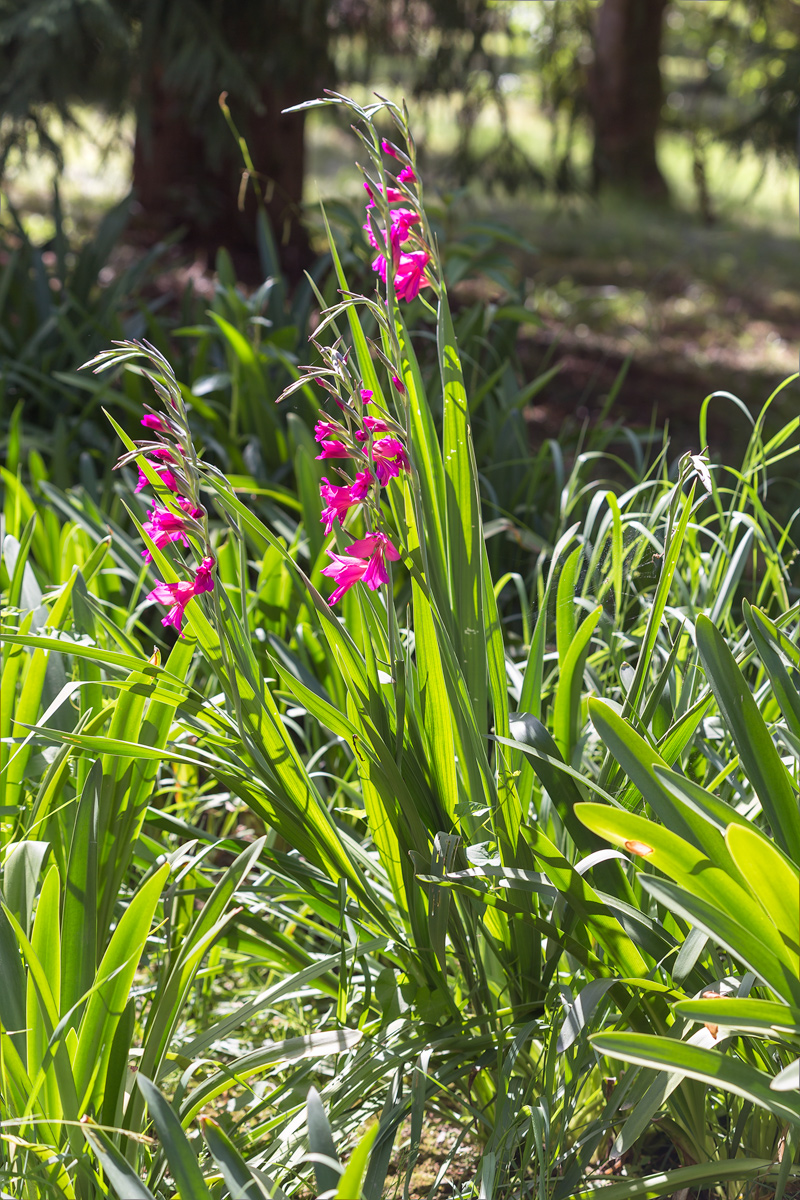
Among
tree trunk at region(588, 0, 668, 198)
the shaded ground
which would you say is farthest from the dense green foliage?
tree trunk at region(588, 0, 668, 198)

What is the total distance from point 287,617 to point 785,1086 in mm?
1335

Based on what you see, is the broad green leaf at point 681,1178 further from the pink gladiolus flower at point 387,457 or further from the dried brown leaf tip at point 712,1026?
the pink gladiolus flower at point 387,457

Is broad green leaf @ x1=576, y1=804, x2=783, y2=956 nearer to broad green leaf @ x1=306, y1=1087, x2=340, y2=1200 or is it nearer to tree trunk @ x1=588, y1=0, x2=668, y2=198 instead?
broad green leaf @ x1=306, y1=1087, x2=340, y2=1200

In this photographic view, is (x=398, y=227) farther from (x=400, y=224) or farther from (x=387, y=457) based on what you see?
(x=387, y=457)

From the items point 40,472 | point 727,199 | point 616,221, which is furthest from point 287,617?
point 727,199

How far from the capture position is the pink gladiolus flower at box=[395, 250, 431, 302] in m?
1.09

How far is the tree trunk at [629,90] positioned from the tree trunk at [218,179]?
541 centimetres

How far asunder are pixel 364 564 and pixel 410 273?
1.12 ft

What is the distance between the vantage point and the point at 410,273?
1093 millimetres

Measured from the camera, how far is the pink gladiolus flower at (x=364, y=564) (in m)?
0.98

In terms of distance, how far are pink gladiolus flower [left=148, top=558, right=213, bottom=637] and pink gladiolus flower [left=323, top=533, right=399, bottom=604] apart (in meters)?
0.13

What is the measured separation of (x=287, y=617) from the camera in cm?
192

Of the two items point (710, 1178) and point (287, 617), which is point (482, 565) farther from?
point (287, 617)

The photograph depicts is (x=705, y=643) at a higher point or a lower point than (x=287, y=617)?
higher
